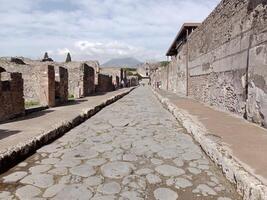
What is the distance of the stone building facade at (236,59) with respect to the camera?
5.70m

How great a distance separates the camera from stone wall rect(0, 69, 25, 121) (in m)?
6.95

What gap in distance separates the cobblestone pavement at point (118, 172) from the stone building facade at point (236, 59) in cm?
181

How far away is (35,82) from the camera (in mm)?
12922

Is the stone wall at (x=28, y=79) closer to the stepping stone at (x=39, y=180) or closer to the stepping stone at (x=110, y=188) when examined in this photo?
the stepping stone at (x=39, y=180)

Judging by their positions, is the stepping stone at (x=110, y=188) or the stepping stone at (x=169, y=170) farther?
the stepping stone at (x=169, y=170)

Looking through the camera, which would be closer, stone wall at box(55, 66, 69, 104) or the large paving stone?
the large paving stone

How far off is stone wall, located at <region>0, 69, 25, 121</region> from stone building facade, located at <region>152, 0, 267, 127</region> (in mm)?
5500

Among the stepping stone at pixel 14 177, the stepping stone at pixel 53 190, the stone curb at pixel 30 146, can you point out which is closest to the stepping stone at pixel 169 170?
the stepping stone at pixel 53 190

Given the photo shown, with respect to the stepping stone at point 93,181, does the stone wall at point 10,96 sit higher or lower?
higher

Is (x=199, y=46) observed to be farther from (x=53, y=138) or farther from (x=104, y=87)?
(x=104, y=87)

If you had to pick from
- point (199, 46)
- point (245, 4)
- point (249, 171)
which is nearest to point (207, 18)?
point (199, 46)

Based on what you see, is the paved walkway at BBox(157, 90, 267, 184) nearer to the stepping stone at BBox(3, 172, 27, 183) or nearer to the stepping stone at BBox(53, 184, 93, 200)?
the stepping stone at BBox(53, 184, 93, 200)

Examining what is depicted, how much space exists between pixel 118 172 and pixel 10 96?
4.93 metres

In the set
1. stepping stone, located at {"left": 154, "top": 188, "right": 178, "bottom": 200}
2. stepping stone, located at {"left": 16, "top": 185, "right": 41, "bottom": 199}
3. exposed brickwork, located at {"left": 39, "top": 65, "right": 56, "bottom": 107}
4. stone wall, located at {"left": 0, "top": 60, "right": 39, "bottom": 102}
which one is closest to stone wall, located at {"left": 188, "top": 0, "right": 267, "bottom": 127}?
stepping stone, located at {"left": 154, "top": 188, "right": 178, "bottom": 200}
